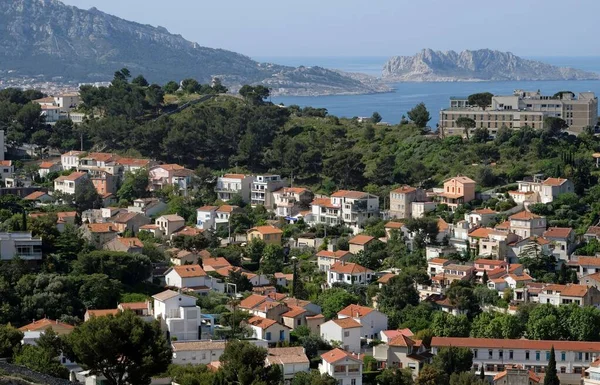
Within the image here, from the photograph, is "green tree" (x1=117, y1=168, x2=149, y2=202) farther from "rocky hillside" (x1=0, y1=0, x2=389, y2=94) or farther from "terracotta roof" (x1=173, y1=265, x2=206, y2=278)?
"rocky hillside" (x1=0, y1=0, x2=389, y2=94)

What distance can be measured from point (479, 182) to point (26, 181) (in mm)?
14493

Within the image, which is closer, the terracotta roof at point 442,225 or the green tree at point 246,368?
the green tree at point 246,368

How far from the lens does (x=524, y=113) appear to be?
44406mm

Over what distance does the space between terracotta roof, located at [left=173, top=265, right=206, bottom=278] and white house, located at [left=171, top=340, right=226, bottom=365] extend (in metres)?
5.14

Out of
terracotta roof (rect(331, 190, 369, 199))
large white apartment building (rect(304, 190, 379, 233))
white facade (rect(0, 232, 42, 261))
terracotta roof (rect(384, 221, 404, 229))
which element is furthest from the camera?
terracotta roof (rect(331, 190, 369, 199))

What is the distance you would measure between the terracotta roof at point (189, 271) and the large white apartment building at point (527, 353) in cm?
615

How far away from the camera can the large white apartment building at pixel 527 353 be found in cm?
2531

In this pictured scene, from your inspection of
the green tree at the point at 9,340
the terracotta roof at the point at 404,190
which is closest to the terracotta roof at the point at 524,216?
the terracotta roof at the point at 404,190

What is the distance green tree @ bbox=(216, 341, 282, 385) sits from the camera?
66.9 feet

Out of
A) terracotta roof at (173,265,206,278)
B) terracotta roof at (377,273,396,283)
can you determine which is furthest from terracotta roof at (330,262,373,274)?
terracotta roof at (173,265,206,278)

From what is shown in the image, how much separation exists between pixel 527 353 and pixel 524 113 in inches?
789

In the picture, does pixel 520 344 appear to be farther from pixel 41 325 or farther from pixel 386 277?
pixel 41 325

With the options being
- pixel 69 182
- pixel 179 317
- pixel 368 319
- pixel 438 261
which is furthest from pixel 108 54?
pixel 179 317

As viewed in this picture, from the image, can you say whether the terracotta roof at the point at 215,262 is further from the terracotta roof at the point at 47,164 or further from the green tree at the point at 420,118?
the green tree at the point at 420,118
